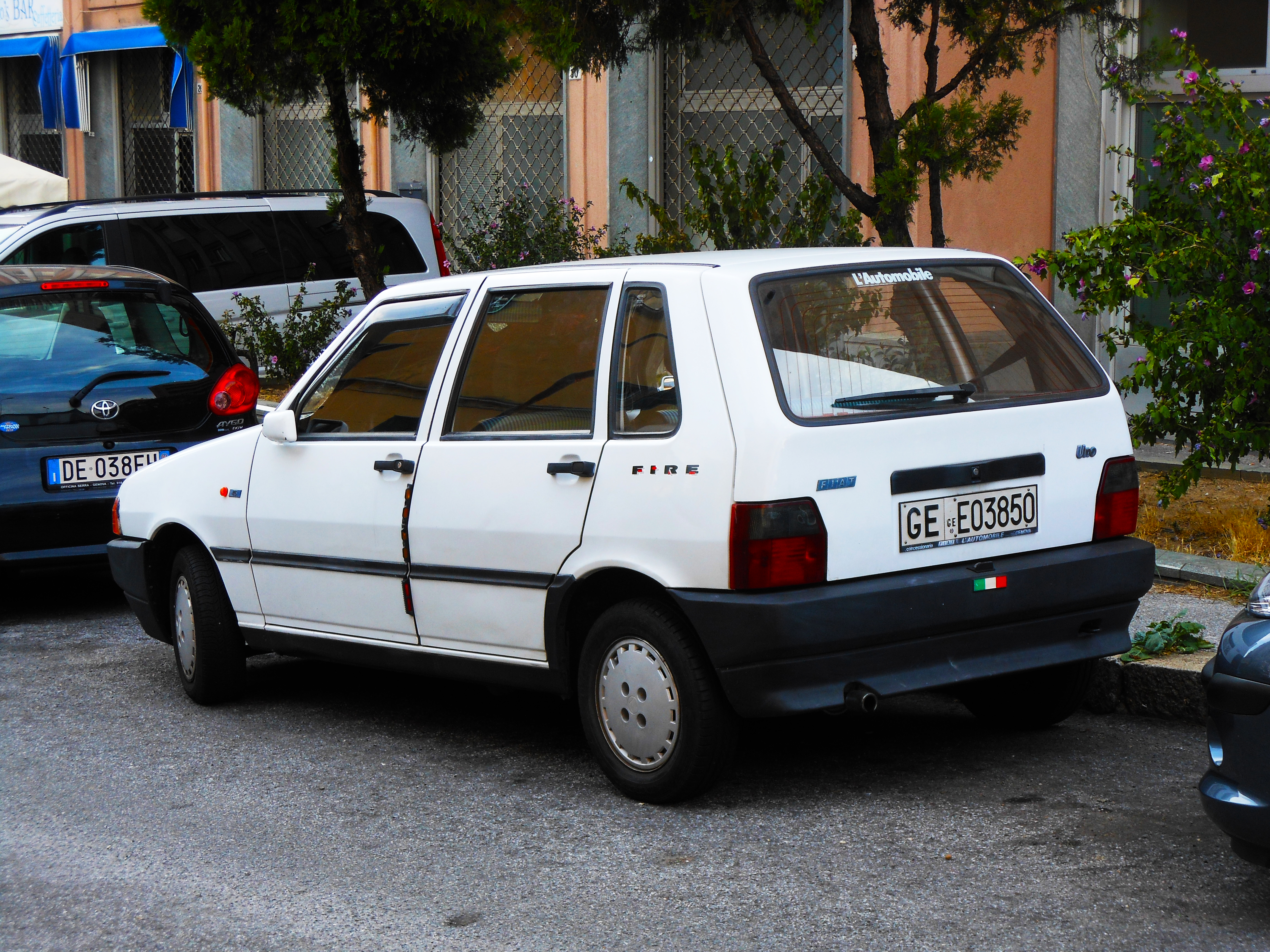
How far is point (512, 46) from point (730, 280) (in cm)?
1292

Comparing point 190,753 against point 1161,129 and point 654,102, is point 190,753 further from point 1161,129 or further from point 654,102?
point 654,102

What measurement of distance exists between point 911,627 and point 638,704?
0.82 m

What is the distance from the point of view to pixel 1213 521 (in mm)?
8359

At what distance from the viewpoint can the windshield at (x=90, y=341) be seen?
7.73 m

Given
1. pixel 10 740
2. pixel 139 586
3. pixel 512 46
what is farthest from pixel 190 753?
pixel 512 46

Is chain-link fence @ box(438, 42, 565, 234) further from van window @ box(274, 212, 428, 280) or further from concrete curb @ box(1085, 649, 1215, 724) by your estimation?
concrete curb @ box(1085, 649, 1215, 724)

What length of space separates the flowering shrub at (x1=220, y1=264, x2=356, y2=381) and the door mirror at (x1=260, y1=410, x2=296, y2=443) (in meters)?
7.02

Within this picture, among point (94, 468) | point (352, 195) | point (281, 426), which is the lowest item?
point (94, 468)

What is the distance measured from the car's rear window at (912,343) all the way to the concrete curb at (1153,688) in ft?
3.97

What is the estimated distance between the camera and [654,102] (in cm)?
1568

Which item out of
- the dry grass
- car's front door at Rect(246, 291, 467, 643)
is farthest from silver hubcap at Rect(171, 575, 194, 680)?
the dry grass

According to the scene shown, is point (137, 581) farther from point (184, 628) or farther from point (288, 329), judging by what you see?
point (288, 329)

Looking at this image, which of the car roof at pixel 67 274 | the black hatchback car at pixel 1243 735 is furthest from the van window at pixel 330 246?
the black hatchback car at pixel 1243 735

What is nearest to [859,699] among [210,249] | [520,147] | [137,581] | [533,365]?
[533,365]
